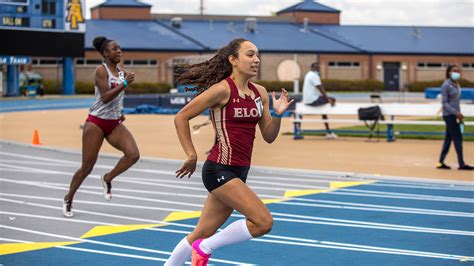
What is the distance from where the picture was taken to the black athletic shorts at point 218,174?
6188 millimetres

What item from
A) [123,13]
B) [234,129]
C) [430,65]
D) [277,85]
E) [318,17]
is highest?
[318,17]

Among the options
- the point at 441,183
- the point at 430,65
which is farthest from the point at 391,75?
the point at 441,183

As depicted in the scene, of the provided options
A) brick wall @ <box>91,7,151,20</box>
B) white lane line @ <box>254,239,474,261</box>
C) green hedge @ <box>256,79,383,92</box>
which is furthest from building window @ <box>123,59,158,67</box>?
white lane line @ <box>254,239,474,261</box>

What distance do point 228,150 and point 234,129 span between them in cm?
16

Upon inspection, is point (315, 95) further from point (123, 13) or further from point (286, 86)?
point (123, 13)

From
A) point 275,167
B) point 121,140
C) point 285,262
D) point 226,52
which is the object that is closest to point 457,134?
point 275,167

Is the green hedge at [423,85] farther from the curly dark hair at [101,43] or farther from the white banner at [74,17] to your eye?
the curly dark hair at [101,43]

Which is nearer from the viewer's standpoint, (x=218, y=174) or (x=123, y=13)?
(x=218, y=174)

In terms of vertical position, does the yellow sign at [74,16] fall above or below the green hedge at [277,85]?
above

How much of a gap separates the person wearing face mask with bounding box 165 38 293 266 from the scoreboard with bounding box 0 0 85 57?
114 ft

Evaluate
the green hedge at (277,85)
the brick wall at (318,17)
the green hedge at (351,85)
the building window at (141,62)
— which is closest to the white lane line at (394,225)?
the green hedge at (277,85)

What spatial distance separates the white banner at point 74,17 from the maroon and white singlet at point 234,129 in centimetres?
4307

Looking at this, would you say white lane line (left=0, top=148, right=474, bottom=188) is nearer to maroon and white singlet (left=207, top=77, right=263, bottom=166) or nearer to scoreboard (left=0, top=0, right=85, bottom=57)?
maroon and white singlet (left=207, top=77, right=263, bottom=166)

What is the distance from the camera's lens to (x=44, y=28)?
47156 millimetres
